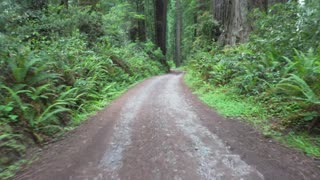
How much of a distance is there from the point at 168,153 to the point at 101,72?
7847mm

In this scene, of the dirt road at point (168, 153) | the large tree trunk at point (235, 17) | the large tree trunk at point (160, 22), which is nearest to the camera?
the dirt road at point (168, 153)

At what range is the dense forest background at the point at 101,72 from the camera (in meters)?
5.29

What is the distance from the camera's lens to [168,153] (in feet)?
14.5

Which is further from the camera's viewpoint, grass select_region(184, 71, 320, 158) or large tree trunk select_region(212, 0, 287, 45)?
large tree trunk select_region(212, 0, 287, 45)

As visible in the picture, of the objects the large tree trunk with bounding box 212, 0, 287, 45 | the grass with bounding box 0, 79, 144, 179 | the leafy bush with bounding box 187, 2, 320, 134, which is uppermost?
the large tree trunk with bounding box 212, 0, 287, 45

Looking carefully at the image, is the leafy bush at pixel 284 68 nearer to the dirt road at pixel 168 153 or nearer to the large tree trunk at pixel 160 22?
the dirt road at pixel 168 153

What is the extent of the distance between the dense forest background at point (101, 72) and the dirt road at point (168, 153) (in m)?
0.50

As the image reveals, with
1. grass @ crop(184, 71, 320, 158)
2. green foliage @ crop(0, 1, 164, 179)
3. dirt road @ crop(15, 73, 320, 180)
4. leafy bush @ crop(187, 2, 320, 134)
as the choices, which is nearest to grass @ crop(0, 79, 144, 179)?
green foliage @ crop(0, 1, 164, 179)

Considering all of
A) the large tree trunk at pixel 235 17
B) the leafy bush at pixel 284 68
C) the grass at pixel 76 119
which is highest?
the large tree trunk at pixel 235 17

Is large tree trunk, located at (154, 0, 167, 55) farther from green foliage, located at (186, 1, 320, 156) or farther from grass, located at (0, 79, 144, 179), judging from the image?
green foliage, located at (186, 1, 320, 156)

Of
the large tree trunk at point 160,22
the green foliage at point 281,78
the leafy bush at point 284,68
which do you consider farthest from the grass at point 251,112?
the large tree trunk at point 160,22

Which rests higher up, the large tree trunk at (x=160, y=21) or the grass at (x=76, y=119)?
the large tree trunk at (x=160, y=21)

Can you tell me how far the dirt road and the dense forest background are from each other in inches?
19.6

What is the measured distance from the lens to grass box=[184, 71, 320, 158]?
4633 millimetres
